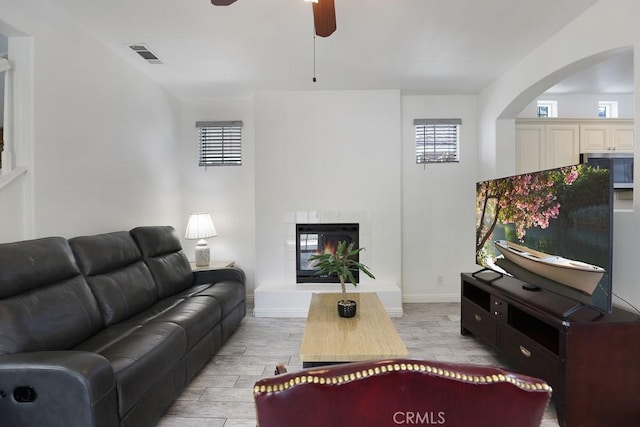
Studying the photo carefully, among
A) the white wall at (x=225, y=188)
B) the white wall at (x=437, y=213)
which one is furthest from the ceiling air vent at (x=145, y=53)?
the white wall at (x=437, y=213)

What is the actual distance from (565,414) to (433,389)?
6.13 feet

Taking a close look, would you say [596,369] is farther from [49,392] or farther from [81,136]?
[81,136]

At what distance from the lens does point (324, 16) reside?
70.7 inches

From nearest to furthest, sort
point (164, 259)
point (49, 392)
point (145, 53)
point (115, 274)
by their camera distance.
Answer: point (49, 392), point (115, 274), point (145, 53), point (164, 259)

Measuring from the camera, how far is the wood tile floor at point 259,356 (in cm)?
200

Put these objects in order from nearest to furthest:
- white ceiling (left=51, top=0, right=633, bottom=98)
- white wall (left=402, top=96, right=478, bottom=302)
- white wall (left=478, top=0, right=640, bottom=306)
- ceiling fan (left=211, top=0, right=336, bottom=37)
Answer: ceiling fan (left=211, top=0, right=336, bottom=37), white wall (left=478, top=0, right=640, bottom=306), white ceiling (left=51, top=0, right=633, bottom=98), white wall (left=402, top=96, right=478, bottom=302)

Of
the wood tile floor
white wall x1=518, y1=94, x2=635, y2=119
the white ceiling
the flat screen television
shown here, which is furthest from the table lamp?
white wall x1=518, y1=94, x2=635, y2=119

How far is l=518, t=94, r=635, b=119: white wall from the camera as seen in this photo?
4297 millimetres

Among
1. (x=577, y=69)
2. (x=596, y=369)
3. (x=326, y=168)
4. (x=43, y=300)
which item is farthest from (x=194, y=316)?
(x=577, y=69)

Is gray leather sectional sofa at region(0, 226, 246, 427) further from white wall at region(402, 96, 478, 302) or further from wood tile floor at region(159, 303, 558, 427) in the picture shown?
white wall at region(402, 96, 478, 302)

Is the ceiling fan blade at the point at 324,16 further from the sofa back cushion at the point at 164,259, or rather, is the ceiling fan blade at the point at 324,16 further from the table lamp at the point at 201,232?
the table lamp at the point at 201,232

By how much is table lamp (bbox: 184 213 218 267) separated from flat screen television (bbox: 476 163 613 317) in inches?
120

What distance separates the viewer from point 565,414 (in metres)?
1.80

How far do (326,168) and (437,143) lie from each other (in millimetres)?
1526
